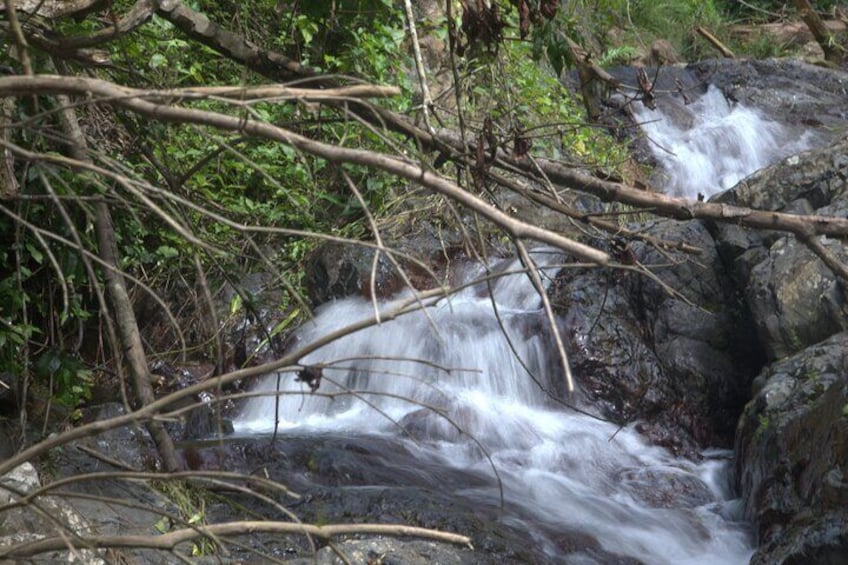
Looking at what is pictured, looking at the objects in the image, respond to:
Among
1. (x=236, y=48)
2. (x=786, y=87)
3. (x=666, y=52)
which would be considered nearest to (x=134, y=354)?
(x=236, y=48)

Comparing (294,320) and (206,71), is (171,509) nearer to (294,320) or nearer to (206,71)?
(294,320)

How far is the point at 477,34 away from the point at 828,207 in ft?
14.5

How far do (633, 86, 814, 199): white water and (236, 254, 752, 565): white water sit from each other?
321cm

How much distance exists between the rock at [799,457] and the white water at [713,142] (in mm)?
4433

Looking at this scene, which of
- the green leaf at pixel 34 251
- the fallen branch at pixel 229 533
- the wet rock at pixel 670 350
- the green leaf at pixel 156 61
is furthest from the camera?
the green leaf at pixel 156 61

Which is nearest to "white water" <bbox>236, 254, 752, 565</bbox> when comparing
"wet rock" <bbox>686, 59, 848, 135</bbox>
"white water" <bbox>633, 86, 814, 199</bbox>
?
"white water" <bbox>633, 86, 814, 199</bbox>

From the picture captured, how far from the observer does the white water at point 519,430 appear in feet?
18.0

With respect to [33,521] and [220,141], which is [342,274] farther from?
[220,141]

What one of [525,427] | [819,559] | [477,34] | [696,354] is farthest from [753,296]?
[477,34]

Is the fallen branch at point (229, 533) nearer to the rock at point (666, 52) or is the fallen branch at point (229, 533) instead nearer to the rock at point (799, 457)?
the rock at point (799, 457)

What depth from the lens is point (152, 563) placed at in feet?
11.9

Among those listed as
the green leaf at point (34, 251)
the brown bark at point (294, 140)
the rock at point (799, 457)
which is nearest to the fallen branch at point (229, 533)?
the brown bark at point (294, 140)

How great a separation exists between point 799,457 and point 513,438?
6.30ft

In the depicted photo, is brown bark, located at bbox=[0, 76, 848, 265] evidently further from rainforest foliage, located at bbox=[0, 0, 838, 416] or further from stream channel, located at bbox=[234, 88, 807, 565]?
stream channel, located at bbox=[234, 88, 807, 565]
